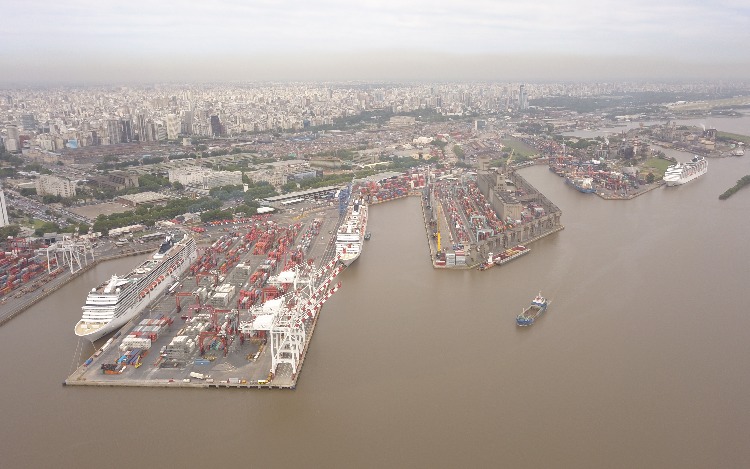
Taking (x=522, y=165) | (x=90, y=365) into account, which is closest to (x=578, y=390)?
(x=90, y=365)

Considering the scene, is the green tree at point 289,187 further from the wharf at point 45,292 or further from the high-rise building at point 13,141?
the high-rise building at point 13,141

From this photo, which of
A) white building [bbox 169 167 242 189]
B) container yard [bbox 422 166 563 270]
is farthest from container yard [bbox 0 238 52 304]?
container yard [bbox 422 166 563 270]

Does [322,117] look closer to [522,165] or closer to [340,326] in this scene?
[522,165]

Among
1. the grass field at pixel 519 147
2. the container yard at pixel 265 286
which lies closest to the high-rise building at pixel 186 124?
the grass field at pixel 519 147

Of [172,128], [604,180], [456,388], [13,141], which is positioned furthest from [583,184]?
[13,141]

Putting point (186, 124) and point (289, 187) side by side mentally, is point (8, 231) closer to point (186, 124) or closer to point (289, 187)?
point (289, 187)
